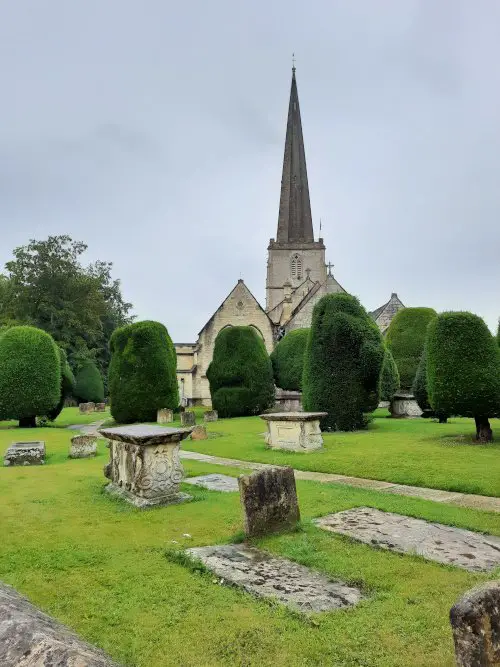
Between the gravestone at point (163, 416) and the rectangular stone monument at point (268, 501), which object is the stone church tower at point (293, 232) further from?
the rectangular stone monument at point (268, 501)

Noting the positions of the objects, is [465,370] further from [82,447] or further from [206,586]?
[206,586]

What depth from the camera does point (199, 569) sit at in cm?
445

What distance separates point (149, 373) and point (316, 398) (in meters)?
9.22

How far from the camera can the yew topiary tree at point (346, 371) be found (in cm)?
1659

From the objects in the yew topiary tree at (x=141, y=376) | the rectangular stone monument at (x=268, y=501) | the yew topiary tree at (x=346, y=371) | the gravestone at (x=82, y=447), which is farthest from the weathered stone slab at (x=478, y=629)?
the yew topiary tree at (x=141, y=376)

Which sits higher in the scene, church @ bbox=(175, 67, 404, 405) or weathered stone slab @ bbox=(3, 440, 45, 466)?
church @ bbox=(175, 67, 404, 405)

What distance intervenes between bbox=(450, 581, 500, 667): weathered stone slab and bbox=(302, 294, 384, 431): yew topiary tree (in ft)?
47.3

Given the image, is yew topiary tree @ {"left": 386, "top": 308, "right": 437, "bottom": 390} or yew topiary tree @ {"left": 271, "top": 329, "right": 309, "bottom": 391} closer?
yew topiary tree @ {"left": 386, "top": 308, "right": 437, "bottom": 390}

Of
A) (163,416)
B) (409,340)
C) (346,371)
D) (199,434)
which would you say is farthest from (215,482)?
(409,340)

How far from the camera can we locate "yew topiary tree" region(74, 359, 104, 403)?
43.7 m

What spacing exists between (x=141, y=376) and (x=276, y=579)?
1932 cm

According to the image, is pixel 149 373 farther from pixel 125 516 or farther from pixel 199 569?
pixel 199 569

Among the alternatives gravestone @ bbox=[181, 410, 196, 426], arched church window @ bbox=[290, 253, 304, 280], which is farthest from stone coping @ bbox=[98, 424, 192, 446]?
arched church window @ bbox=[290, 253, 304, 280]

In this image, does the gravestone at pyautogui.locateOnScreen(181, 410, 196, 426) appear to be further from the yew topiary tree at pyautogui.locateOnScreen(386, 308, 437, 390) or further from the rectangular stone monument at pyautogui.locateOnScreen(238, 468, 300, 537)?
the rectangular stone monument at pyautogui.locateOnScreen(238, 468, 300, 537)
